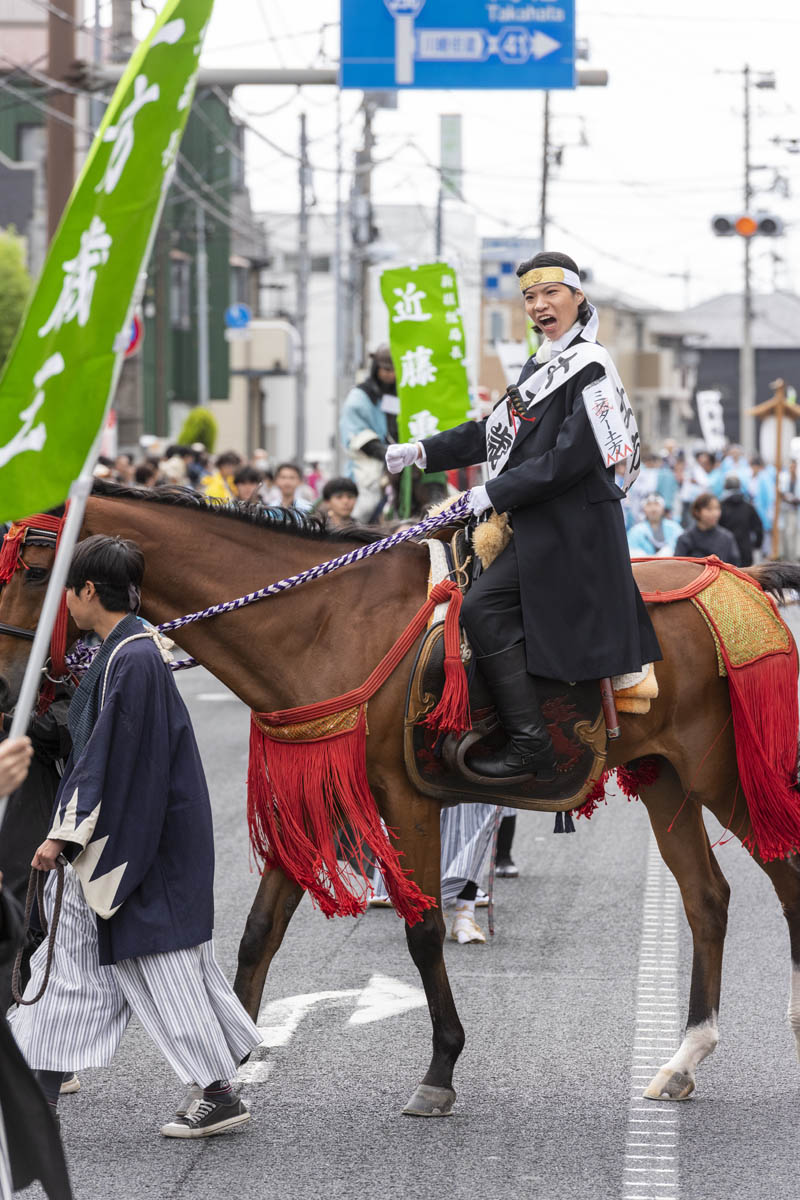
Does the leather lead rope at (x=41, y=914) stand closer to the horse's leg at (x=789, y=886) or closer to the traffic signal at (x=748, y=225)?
the horse's leg at (x=789, y=886)

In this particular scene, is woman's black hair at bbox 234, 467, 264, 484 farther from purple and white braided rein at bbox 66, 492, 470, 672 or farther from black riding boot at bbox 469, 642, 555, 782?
black riding boot at bbox 469, 642, 555, 782

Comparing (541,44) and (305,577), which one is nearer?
(305,577)

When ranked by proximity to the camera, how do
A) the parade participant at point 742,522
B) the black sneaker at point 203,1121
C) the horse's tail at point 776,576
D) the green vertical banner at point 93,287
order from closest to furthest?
1. the green vertical banner at point 93,287
2. the black sneaker at point 203,1121
3. the horse's tail at point 776,576
4. the parade participant at point 742,522

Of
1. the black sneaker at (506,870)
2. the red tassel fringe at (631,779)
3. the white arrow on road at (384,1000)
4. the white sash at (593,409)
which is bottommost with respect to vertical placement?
the black sneaker at (506,870)

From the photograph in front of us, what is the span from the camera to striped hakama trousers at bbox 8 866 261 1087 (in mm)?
4941

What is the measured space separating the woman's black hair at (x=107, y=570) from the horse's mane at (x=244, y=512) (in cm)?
50

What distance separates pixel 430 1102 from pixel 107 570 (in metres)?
1.95

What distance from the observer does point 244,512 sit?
18.5 feet

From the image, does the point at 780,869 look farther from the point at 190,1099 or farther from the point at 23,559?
the point at 23,559

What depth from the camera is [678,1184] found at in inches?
187

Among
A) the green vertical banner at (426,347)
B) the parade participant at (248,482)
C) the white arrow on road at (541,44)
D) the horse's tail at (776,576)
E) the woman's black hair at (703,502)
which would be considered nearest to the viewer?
the horse's tail at (776,576)

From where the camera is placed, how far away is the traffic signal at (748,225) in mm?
25641

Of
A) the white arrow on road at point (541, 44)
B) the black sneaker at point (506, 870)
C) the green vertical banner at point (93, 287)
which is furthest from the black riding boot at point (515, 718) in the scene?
the white arrow on road at point (541, 44)

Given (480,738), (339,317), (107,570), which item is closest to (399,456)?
(480,738)
